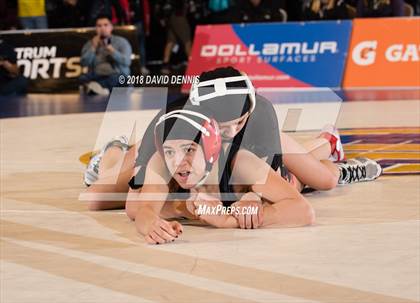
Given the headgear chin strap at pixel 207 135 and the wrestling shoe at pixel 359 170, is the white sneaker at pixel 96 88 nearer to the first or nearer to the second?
the wrestling shoe at pixel 359 170

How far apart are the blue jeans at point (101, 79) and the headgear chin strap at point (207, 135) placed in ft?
30.5

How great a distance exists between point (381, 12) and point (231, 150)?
405 inches

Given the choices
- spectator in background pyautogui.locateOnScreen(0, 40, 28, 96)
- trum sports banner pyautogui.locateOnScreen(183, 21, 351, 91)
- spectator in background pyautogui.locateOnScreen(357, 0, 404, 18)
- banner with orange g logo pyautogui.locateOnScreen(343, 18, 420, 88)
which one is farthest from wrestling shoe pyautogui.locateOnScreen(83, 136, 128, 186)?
spectator in background pyautogui.locateOnScreen(357, 0, 404, 18)

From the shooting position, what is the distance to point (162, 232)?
5.61 meters

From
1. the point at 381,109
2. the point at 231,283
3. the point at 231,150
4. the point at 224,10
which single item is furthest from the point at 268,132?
the point at 224,10

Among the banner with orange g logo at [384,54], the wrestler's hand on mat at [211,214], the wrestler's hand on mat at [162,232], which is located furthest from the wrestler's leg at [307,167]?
the banner with orange g logo at [384,54]

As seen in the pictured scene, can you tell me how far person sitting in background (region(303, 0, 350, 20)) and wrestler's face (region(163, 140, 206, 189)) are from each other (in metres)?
10.2

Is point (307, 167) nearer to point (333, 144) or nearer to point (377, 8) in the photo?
point (333, 144)

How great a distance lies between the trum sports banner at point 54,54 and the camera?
15.0m

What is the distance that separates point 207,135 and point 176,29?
41.9 feet

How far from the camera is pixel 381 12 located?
1559 centimetres

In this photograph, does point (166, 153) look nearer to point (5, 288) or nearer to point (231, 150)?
point (231, 150)

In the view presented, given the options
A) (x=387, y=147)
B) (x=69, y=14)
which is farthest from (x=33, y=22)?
(x=387, y=147)

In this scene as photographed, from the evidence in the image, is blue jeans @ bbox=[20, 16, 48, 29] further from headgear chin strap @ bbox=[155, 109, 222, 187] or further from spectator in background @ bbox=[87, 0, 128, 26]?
headgear chin strap @ bbox=[155, 109, 222, 187]
